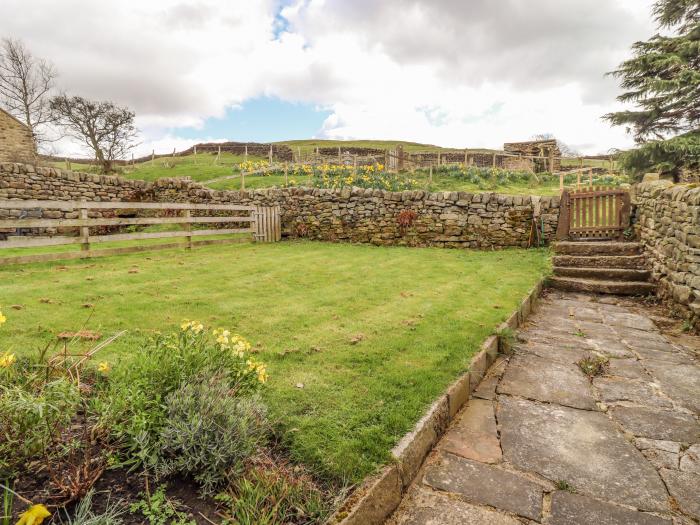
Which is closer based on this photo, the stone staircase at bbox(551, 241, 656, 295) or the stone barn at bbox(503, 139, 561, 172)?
the stone staircase at bbox(551, 241, 656, 295)

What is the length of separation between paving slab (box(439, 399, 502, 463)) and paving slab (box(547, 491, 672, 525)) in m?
0.47

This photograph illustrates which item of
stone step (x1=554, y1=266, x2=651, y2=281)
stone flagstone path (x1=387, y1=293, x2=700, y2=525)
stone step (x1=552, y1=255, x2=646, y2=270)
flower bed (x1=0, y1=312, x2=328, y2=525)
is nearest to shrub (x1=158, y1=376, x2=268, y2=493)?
flower bed (x1=0, y1=312, x2=328, y2=525)

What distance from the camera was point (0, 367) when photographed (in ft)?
6.59

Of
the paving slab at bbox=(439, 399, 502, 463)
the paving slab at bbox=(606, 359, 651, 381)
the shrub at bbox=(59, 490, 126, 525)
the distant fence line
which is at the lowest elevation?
the paving slab at bbox=(606, 359, 651, 381)

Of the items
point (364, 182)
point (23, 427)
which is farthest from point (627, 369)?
point (364, 182)

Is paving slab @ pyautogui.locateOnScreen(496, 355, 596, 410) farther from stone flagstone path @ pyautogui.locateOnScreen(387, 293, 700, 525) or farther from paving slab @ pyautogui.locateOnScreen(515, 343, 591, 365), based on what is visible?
paving slab @ pyautogui.locateOnScreen(515, 343, 591, 365)

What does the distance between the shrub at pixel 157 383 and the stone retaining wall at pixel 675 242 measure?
245 inches

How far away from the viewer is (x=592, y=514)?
215 cm

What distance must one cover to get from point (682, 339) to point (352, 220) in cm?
954

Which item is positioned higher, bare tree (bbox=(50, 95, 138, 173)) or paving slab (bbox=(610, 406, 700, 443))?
bare tree (bbox=(50, 95, 138, 173))

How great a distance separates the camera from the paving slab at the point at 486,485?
221 centimetres

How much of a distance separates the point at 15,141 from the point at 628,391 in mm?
31484

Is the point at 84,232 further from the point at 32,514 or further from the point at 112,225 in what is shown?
the point at 32,514

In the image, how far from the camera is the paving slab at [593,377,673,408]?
11.4 ft
